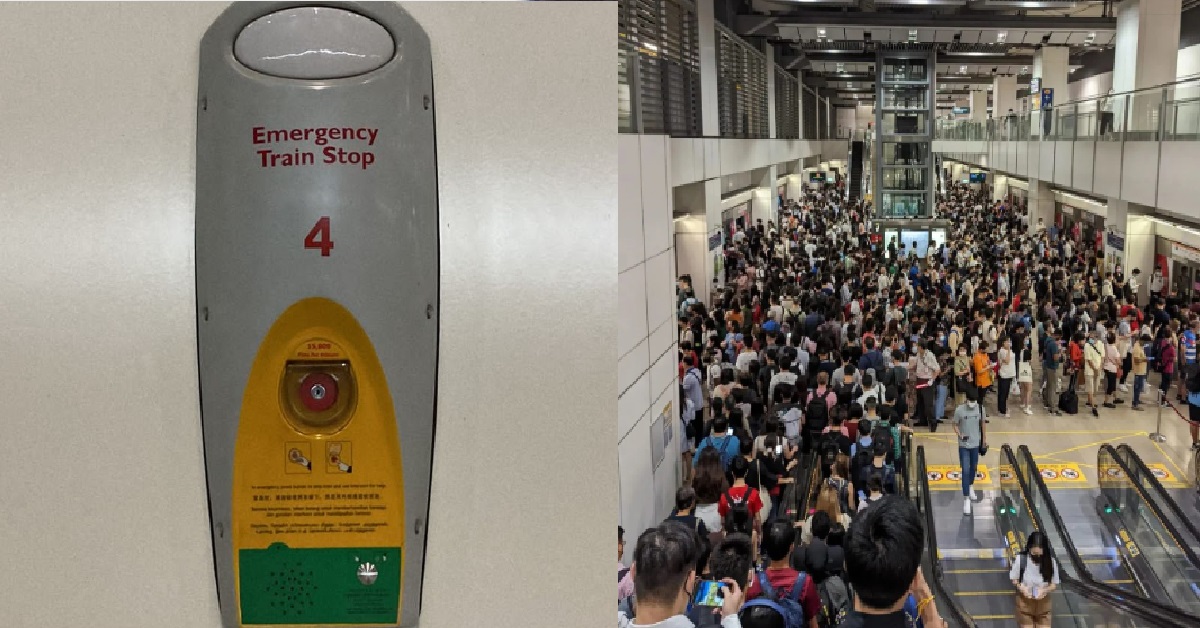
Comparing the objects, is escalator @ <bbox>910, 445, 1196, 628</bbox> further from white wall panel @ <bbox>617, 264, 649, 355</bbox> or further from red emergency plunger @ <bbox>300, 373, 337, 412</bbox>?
red emergency plunger @ <bbox>300, 373, 337, 412</bbox>

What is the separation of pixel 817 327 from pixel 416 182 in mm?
11560

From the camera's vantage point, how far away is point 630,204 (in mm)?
7254

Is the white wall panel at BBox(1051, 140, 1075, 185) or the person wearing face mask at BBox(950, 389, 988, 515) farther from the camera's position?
the white wall panel at BBox(1051, 140, 1075, 185)

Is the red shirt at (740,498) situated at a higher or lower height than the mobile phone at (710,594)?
lower

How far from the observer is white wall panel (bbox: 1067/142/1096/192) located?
1927 cm

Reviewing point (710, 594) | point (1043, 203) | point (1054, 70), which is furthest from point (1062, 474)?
point (1054, 70)

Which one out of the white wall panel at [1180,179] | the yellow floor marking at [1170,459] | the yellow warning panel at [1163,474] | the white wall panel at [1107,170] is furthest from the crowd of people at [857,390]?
the white wall panel at [1107,170]

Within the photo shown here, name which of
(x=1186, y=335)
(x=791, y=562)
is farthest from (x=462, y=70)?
(x=1186, y=335)

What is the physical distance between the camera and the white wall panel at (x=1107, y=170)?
17.1 meters

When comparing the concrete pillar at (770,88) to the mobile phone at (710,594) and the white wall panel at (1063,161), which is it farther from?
the mobile phone at (710,594)

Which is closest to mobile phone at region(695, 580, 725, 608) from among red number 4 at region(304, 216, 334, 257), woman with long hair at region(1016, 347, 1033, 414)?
red number 4 at region(304, 216, 334, 257)

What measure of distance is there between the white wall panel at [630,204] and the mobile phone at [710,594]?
3081 millimetres

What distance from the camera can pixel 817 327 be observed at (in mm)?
13156

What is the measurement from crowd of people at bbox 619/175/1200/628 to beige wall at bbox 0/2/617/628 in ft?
3.37
